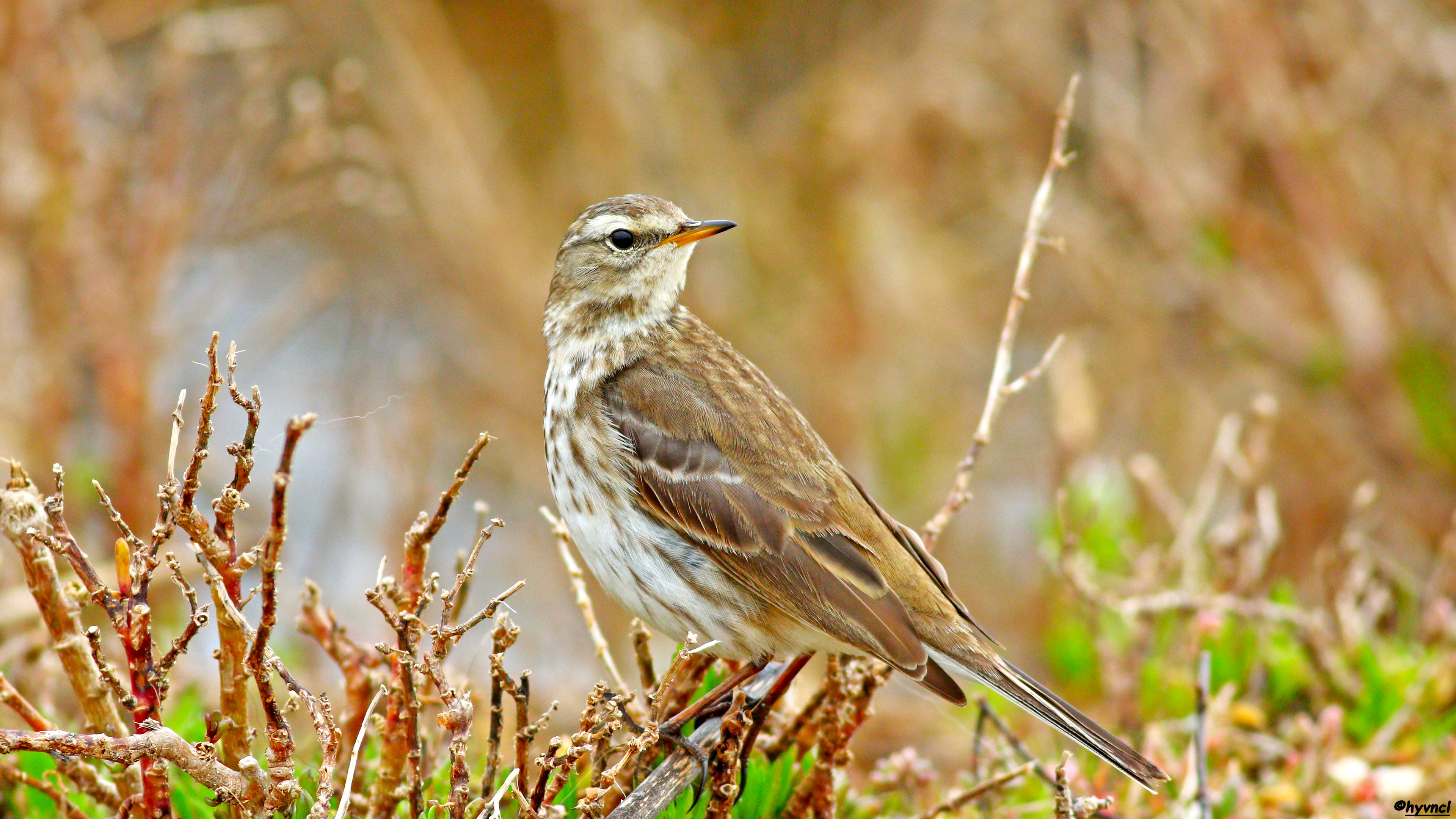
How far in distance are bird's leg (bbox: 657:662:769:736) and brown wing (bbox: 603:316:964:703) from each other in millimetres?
203

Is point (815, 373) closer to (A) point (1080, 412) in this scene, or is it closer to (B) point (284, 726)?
(A) point (1080, 412)

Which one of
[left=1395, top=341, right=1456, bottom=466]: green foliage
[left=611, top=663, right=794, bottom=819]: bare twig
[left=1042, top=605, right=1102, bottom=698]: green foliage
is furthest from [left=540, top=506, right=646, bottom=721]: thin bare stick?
[left=1395, top=341, right=1456, bottom=466]: green foliage

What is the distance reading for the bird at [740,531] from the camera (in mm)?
3482

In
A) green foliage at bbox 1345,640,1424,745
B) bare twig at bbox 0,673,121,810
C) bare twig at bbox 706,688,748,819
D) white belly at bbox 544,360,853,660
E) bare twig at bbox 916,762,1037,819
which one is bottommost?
bare twig at bbox 0,673,121,810

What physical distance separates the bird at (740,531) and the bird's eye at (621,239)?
365 mm

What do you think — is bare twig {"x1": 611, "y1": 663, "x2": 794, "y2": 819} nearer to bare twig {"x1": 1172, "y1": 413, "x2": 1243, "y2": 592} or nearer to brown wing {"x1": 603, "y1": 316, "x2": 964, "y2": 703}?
brown wing {"x1": 603, "y1": 316, "x2": 964, "y2": 703}

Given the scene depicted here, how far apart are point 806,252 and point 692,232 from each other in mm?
6017

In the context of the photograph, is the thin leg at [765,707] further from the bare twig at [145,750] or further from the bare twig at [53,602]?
the bare twig at [53,602]

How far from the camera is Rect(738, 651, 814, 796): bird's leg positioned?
10.4 feet

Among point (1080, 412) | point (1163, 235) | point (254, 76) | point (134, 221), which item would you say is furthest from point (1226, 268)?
point (134, 221)

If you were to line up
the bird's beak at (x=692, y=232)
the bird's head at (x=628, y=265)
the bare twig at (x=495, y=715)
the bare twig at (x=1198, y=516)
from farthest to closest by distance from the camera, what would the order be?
the bare twig at (x=1198, y=516) < the bird's head at (x=628, y=265) < the bird's beak at (x=692, y=232) < the bare twig at (x=495, y=715)

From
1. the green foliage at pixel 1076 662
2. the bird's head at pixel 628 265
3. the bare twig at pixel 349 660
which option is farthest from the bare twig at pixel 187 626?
the green foliage at pixel 1076 662

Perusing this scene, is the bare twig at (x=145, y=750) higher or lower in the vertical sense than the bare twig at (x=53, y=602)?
lower

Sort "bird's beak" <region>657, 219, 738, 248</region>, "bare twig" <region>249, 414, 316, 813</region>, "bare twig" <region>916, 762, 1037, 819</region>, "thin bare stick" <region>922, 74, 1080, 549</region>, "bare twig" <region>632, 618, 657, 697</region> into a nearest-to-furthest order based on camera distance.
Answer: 1. "bare twig" <region>249, 414, 316, 813</region>
2. "bare twig" <region>916, 762, 1037, 819</region>
3. "bare twig" <region>632, 618, 657, 697</region>
4. "thin bare stick" <region>922, 74, 1080, 549</region>
5. "bird's beak" <region>657, 219, 738, 248</region>
